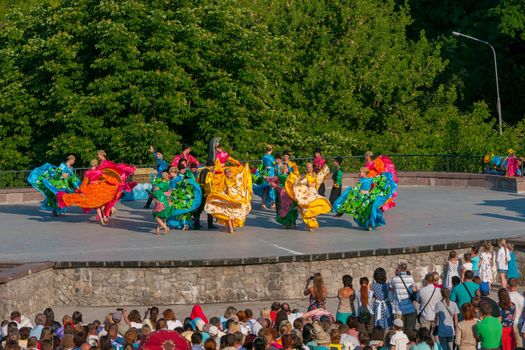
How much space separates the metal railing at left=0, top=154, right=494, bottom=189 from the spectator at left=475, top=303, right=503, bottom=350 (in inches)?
910

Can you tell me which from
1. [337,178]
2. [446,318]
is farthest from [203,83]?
[446,318]

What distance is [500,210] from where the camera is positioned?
33.2m

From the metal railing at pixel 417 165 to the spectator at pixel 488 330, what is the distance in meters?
23.1

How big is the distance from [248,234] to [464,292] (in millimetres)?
10465

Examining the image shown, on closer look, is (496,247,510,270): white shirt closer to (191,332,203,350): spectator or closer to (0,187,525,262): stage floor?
(0,187,525,262): stage floor

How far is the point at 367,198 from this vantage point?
29234mm

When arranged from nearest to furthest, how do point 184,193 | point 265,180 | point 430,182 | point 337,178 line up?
point 184,193 → point 337,178 → point 265,180 → point 430,182

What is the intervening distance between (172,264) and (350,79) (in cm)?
3022

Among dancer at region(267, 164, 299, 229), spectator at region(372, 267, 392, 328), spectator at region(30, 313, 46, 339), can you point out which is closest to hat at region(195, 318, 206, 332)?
spectator at region(30, 313, 46, 339)

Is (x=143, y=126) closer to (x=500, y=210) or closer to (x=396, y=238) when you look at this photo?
(x=500, y=210)

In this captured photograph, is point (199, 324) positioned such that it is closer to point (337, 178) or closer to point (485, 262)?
point (485, 262)

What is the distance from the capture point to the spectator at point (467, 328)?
55.9 feet

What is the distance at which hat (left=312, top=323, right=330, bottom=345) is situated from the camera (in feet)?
52.3

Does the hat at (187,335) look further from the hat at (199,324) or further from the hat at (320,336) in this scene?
the hat at (320,336)
